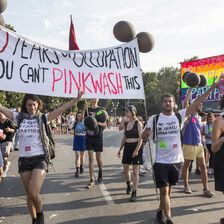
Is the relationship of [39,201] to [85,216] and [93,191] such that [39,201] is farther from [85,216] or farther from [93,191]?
[93,191]

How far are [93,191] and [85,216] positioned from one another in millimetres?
1520

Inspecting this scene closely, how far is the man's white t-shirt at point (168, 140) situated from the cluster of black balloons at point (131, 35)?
204cm

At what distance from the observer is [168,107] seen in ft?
13.6

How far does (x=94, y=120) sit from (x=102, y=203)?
1.82 m

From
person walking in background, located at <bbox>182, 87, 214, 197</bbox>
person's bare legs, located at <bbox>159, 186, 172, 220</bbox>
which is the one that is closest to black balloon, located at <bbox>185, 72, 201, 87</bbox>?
person walking in background, located at <bbox>182, 87, 214, 197</bbox>

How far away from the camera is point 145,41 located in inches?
221

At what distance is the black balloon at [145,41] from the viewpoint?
5589mm

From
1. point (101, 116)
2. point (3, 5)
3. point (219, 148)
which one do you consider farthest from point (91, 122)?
point (219, 148)

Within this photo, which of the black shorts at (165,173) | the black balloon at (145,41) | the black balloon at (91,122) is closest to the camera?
the black shorts at (165,173)

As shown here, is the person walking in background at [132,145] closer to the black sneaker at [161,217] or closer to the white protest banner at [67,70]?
the white protest banner at [67,70]

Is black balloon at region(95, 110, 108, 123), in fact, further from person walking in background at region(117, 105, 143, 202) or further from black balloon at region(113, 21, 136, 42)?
black balloon at region(113, 21, 136, 42)

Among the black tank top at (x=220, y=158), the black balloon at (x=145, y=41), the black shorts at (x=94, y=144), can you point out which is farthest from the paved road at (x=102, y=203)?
the black balloon at (x=145, y=41)

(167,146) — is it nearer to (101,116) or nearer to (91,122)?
(91,122)

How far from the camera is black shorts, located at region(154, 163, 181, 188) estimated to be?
402 centimetres
